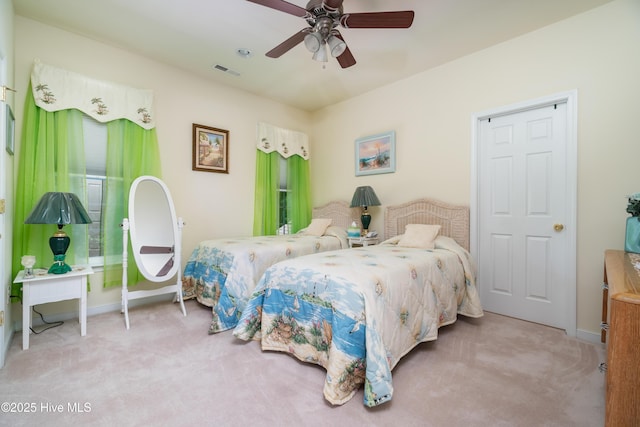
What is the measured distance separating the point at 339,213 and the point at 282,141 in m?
Answer: 1.45

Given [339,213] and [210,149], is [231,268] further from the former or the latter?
[339,213]

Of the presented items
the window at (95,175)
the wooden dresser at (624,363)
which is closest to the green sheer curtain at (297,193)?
the window at (95,175)

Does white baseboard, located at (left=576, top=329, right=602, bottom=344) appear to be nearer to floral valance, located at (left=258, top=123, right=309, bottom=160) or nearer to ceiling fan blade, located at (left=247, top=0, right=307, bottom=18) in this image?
ceiling fan blade, located at (left=247, top=0, right=307, bottom=18)

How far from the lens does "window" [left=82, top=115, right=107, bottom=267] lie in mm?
2836

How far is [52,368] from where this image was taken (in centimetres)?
185

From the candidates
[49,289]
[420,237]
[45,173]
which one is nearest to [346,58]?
[420,237]

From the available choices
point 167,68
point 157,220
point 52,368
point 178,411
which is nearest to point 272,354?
point 178,411

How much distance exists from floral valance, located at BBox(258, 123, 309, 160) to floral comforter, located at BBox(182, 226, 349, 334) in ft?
5.42

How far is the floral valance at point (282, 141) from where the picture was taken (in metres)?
4.19

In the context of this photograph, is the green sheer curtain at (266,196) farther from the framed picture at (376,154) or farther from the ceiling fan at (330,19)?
the ceiling fan at (330,19)

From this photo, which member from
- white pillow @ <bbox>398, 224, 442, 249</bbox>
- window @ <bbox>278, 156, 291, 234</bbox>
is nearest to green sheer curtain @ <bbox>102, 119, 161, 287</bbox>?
window @ <bbox>278, 156, 291, 234</bbox>

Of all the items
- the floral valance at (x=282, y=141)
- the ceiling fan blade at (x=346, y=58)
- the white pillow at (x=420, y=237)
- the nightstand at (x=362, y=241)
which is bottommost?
the nightstand at (x=362, y=241)

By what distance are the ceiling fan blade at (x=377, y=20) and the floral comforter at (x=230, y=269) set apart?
6.76ft

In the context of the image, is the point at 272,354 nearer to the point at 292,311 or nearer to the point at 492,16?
the point at 292,311
